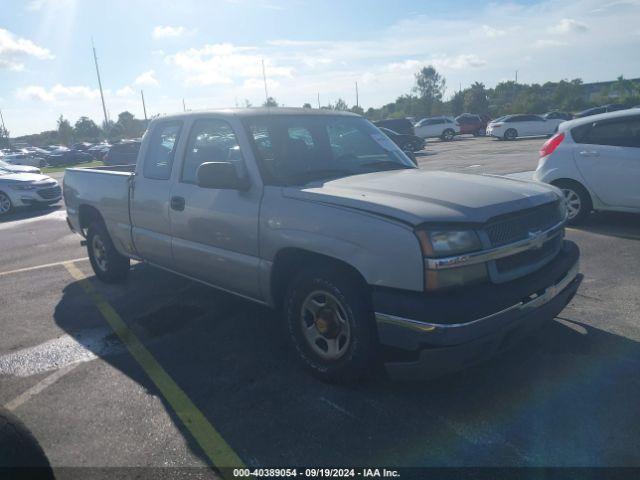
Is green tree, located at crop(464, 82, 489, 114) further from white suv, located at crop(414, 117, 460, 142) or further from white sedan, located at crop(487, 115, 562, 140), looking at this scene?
white sedan, located at crop(487, 115, 562, 140)

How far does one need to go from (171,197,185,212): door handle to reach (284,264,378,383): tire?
1.50 metres

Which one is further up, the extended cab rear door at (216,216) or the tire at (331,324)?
the extended cab rear door at (216,216)

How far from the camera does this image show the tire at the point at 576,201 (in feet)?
24.7

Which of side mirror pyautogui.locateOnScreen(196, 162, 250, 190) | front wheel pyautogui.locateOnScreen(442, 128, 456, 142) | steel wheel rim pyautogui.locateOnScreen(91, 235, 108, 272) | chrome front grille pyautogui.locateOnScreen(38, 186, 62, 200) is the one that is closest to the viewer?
side mirror pyautogui.locateOnScreen(196, 162, 250, 190)

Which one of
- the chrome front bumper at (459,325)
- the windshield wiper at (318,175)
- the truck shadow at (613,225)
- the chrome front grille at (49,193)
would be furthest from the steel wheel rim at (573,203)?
the chrome front grille at (49,193)

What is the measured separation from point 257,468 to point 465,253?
1.67 m

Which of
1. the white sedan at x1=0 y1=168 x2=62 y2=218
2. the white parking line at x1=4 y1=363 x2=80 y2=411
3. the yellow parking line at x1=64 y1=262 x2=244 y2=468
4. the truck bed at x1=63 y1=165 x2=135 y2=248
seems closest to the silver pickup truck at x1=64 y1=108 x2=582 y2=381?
the truck bed at x1=63 y1=165 x2=135 y2=248

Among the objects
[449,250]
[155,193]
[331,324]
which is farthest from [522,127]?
[449,250]

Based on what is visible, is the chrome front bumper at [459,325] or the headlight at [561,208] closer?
the chrome front bumper at [459,325]

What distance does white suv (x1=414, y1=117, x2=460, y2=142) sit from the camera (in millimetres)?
39031

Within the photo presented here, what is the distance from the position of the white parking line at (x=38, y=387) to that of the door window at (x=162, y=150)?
1.87m

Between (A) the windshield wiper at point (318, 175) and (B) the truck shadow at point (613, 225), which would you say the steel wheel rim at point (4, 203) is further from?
(B) the truck shadow at point (613, 225)

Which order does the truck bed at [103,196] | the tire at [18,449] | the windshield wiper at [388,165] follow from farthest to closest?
the truck bed at [103,196] → the windshield wiper at [388,165] → the tire at [18,449]

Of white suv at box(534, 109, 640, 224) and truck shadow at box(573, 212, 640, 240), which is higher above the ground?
white suv at box(534, 109, 640, 224)
